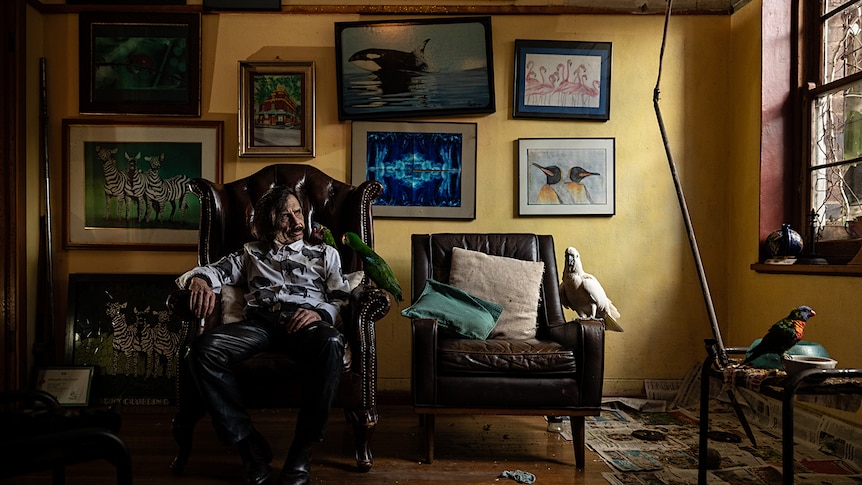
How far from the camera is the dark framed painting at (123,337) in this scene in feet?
11.4

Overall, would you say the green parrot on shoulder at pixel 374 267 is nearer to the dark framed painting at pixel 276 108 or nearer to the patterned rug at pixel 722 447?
the dark framed painting at pixel 276 108

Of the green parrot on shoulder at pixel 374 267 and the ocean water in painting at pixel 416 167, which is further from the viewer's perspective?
the ocean water in painting at pixel 416 167

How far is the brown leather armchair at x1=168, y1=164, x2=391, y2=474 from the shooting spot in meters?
2.43

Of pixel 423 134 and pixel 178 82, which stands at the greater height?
pixel 178 82

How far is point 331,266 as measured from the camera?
9.22 ft

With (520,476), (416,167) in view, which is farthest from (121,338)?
(520,476)

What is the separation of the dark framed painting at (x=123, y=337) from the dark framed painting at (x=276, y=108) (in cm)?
99

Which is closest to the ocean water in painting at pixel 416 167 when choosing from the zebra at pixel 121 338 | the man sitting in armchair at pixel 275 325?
the man sitting in armchair at pixel 275 325

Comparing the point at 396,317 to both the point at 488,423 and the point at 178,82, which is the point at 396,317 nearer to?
the point at 488,423

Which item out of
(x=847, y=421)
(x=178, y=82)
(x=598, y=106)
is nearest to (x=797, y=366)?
(x=847, y=421)

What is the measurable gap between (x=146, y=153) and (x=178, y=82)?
459 millimetres

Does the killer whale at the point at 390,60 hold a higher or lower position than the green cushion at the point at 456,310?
higher

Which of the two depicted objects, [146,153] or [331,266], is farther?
[146,153]

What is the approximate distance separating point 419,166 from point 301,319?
4.72 ft
